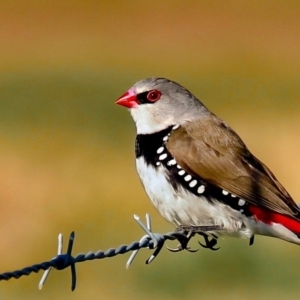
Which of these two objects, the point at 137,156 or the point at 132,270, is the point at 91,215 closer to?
the point at 132,270

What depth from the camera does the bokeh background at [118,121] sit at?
10.4 metres

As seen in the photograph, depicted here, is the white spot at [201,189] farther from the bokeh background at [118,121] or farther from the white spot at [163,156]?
the bokeh background at [118,121]

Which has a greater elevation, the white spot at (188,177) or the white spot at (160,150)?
the white spot at (160,150)

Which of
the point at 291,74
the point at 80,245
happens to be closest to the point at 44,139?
the point at 80,245

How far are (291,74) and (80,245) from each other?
28.9 ft

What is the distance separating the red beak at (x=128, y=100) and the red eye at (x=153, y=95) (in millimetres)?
106

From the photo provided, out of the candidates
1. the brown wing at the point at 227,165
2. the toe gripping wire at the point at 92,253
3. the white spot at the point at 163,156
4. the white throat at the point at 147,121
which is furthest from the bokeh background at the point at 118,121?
the toe gripping wire at the point at 92,253

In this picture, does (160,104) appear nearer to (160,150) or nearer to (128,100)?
(128,100)

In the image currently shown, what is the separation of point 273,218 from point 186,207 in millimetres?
564

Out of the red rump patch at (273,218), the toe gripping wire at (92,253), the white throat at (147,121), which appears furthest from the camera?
the white throat at (147,121)

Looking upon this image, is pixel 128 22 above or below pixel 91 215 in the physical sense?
above

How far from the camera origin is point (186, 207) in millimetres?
7074

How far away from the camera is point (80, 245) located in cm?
1107

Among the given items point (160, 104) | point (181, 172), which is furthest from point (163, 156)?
point (160, 104)
